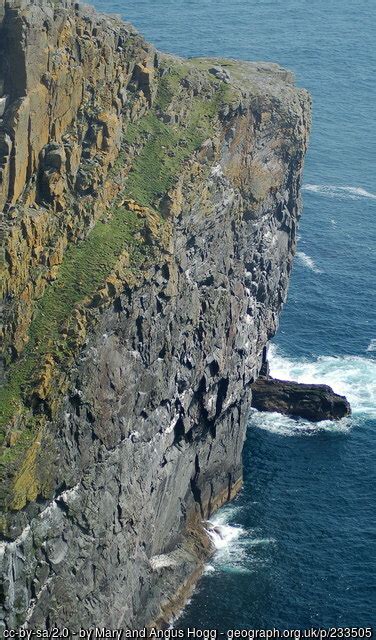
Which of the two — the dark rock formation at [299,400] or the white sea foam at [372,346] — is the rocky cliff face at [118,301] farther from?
the white sea foam at [372,346]

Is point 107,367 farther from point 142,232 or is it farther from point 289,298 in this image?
point 289,298

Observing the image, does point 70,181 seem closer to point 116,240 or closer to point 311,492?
point 116,240

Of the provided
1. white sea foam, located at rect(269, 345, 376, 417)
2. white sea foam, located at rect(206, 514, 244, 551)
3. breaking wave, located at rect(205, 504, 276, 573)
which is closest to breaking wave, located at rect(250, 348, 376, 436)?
white sea foam, located at rect(269, 345, 376, 417)

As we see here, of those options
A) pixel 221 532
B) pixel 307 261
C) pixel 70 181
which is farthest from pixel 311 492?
pixel 307 261

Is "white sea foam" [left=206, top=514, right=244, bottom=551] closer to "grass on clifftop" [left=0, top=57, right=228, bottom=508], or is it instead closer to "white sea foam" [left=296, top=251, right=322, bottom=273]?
"grass on clifftop" [left=0, top=57, right=228, bottom=508]

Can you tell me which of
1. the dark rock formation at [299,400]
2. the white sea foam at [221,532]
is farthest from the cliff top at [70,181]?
the dark rock formation at [299,400]

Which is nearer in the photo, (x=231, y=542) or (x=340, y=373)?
(x=231, y=542)
